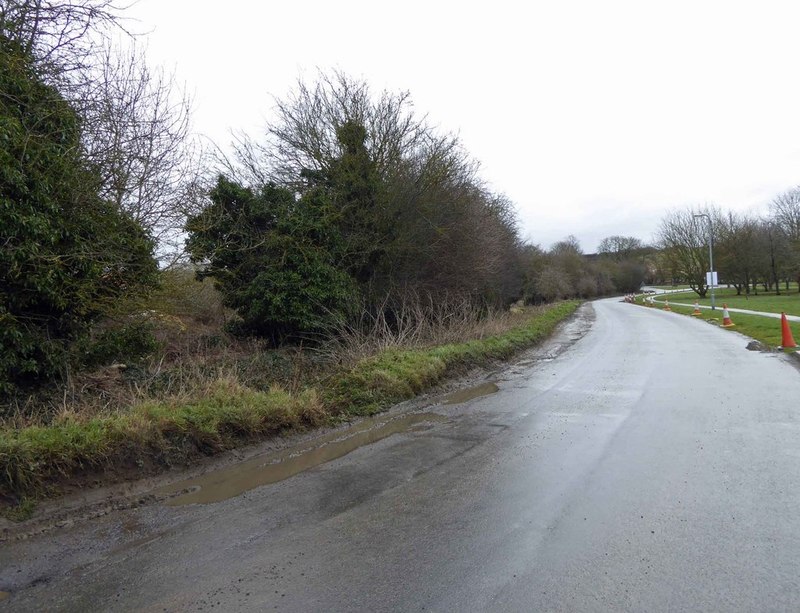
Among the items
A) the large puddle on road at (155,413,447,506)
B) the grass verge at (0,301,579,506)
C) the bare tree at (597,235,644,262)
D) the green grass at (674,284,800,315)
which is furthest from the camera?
the bare tree at (597,235,644,262)

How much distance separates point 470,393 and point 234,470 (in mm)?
5539

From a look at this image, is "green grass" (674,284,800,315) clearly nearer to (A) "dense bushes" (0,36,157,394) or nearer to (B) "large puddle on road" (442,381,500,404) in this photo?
(B) "large puddle on road" (442,381,500,404)

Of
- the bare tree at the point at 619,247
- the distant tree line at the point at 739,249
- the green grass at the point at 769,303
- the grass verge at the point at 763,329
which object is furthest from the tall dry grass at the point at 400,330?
the bare tree at the point at 619,247

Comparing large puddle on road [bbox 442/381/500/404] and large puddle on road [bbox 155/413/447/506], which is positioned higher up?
large puddle on road [bbox 155/413/447/506]

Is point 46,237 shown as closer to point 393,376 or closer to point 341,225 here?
point 393,376

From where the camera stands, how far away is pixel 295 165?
17.3 metres

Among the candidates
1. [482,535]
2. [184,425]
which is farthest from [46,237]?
[482,535]

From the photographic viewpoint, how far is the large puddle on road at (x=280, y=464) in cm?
558

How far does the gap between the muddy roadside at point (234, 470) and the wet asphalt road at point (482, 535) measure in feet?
0.72

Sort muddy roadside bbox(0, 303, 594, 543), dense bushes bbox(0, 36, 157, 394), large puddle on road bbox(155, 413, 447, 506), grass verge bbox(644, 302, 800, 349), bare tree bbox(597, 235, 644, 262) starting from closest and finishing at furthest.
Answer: muddy roadside bbox(0, 303, 594, 543), large puddle on road bbox(155, 413, 447, 506), dense bushes bbox(0, 36, 157, 394), grass verge bbox(644, 302, 800, 349), bare tree bbox(597, 235, 644, 262)

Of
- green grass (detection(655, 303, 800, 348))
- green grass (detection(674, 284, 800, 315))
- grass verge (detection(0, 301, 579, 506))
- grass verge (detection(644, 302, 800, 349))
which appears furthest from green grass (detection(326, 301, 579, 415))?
green grass (detection(674, 284, 800, 315))

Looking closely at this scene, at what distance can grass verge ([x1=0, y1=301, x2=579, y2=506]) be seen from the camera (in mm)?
5051

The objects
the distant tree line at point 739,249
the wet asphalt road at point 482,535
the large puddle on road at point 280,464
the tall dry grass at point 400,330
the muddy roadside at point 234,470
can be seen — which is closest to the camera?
the wet asphalt road at point 482,535

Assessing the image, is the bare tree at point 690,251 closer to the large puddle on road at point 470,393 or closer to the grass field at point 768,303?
the grass field at point 768,303
